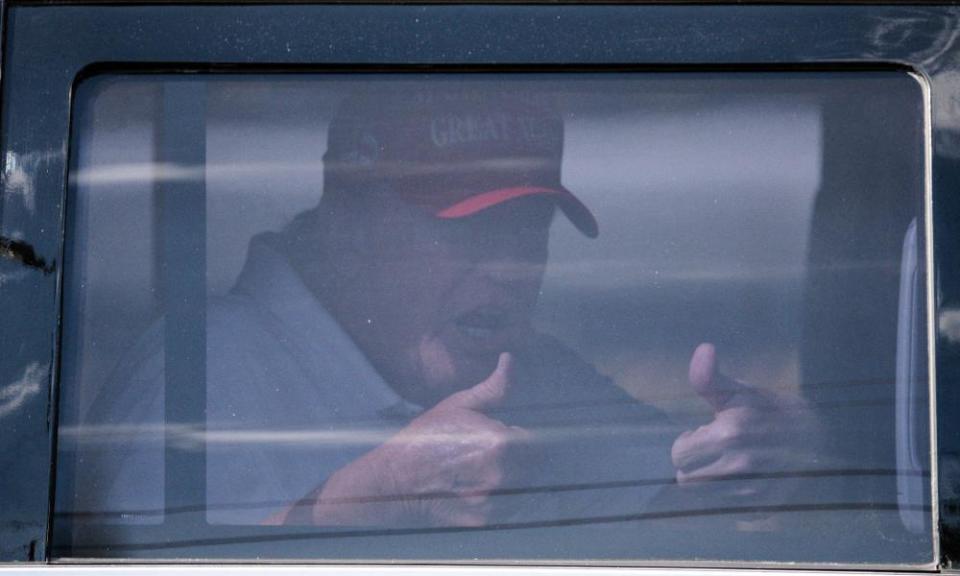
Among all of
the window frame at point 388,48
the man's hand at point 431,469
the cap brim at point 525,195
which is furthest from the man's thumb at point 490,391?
the window frame at point 388,48

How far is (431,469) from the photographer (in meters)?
1.92

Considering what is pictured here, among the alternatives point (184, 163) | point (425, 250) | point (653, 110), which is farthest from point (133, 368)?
point (653, 110)

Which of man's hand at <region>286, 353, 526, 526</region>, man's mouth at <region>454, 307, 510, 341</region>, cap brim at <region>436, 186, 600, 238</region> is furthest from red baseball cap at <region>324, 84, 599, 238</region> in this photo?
man's hand at <region>286, 353, 526, 526</region>

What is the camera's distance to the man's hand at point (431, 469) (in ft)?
6.30

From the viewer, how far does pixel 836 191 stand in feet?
6.35

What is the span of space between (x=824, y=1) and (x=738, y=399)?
627 mm

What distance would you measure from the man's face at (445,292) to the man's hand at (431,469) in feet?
0.11

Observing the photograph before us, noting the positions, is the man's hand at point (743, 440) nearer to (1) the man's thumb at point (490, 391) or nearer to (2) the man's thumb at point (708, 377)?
(2) the man's thumb at point (708, 377)

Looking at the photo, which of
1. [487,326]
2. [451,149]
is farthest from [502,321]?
[451,149]

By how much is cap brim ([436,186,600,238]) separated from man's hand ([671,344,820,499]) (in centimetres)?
26

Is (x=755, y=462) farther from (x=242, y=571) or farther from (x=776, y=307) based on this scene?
(x=242, y=571)

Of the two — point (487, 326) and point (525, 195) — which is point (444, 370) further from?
point (525, 195)

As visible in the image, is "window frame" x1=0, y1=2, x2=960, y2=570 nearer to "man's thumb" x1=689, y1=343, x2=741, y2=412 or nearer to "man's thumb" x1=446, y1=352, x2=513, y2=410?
"man's thumb" x1=689, y1=343, x2=741, y2=412

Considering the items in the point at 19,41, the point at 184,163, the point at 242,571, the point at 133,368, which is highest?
the point at 19,41
